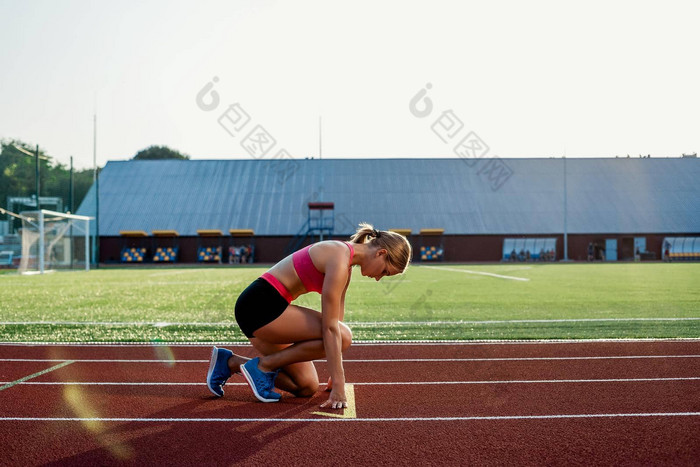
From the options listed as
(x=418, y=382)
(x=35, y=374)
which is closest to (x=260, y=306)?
(x=418, y=382)

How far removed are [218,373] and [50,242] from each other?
32.4m

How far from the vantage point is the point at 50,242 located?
34.1 metres

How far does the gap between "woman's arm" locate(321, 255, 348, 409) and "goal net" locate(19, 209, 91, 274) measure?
29.5m

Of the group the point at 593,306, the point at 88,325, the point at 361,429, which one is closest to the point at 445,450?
the point at 361,429

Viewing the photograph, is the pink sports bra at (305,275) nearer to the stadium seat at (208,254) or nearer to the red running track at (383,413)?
the red running track at (383,413)

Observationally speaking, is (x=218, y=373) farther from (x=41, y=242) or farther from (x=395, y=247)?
(x=41, y=242)

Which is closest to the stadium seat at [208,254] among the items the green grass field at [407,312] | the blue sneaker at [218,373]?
the green grass field at [407,312]

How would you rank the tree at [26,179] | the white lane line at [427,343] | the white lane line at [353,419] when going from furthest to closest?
→ the tree at [26,179] → the white lane line at [427,343] → the white lane line at [353,419]

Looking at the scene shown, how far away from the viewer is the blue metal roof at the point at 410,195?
158 feet

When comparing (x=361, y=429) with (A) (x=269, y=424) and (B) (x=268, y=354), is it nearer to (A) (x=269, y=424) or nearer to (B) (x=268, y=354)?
(A) (x=269, y=424)

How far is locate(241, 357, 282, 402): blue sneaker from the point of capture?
17.3 ft

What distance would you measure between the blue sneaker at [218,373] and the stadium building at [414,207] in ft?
128

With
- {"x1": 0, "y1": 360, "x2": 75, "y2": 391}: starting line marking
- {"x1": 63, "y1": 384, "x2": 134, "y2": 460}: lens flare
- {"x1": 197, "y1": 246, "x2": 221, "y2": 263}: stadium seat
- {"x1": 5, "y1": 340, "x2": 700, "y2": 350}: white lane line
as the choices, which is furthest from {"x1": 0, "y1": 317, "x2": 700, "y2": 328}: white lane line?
{"x1": 197, "y1": 246, "x2": 221, "y2": 263}: stadium seat

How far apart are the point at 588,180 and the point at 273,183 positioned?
26.4 meters
